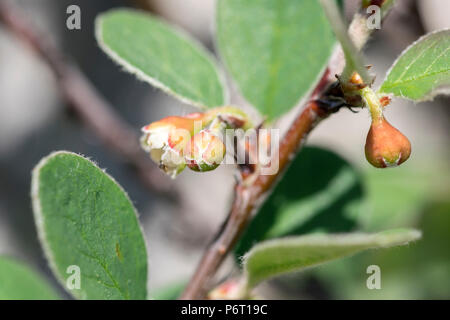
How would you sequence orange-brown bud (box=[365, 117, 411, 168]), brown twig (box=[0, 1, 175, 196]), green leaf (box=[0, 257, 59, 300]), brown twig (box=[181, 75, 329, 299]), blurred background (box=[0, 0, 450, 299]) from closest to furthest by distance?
orange-brown bud (box=[365, 117, 411, 168])
brown twig (box=[181, 75, 329, 299])
green leaf (box=[0, 257, 59, 300])
brown twig (box=[0, 1, 175, 196])
blurred background (box=[0, 0, 450, 299])

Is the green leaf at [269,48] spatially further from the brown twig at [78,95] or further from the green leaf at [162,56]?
the brown twig at [78,95]

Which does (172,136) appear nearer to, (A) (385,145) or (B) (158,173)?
(A) (385,145)

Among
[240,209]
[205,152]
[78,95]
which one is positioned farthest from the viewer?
[78,95]

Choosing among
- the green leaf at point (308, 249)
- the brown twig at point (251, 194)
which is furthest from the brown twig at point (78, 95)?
the green leaf at point (308, 249)

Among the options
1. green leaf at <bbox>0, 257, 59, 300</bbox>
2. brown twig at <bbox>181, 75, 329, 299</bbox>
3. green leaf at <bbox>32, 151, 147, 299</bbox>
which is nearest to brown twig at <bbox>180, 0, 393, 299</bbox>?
brown twig at <bbox>181, 75, 329, 299</bbox>

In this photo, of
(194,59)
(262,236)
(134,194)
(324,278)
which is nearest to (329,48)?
(194,59)

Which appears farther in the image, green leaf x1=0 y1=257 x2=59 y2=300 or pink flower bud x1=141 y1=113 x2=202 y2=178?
green leaf x1=0 y1=257 x2=59 y2=300

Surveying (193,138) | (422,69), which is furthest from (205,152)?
(422,69)

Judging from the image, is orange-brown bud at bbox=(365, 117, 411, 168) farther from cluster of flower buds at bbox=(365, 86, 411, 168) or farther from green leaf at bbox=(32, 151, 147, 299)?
green leaf at bbox=(32, 151, 147, 299)
